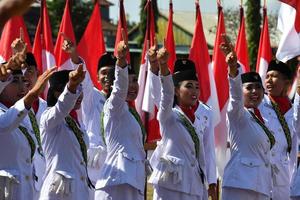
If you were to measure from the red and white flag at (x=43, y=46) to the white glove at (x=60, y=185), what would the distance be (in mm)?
3209

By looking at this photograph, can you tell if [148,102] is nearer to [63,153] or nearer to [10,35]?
[10,35]

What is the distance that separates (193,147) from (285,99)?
1.46 metres

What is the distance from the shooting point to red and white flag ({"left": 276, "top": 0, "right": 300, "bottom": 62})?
1046cm

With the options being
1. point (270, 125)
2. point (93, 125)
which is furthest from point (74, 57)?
point (270, 125)

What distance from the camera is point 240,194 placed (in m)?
8.20

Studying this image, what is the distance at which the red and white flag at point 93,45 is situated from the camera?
10.8 m

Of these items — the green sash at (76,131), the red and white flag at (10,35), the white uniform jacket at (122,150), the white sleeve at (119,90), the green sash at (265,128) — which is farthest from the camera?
the red and white flag at (10,35)

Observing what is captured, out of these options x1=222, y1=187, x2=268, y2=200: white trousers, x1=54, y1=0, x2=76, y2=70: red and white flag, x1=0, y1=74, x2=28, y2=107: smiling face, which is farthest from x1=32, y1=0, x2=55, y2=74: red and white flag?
x1=0, y1=74, x2=28, y2=107: smiling face

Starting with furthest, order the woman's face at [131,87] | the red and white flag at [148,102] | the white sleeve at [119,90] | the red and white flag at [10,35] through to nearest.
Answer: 1. the red and white flag at [10,35]
2. the red and white flag at [148,102]
3. the woman's face at [131,87]
4. the white sleeve at [119,90]

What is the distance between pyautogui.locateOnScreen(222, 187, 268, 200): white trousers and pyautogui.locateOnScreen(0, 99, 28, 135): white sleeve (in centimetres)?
256

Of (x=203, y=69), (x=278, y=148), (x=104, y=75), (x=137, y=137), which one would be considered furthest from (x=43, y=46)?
(x=278, y=148)

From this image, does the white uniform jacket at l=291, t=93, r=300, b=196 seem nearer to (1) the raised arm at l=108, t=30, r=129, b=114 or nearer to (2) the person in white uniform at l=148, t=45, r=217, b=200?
(2) the person in white uniform at l=148, t=45, r=217, b=200

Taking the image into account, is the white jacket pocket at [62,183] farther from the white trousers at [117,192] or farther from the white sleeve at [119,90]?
the white sleeve at [119,90]

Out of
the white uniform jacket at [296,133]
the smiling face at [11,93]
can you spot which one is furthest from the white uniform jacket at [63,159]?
the white uniform jacket at [296,133]
